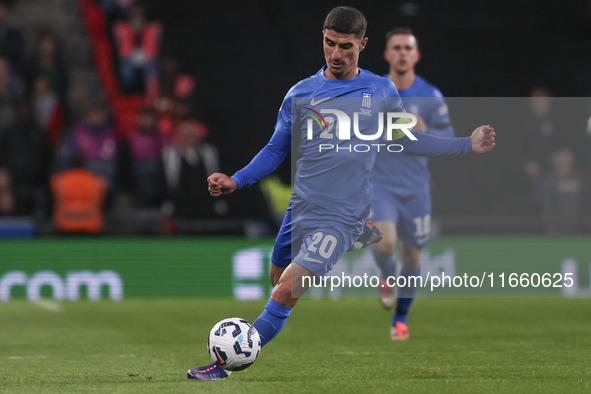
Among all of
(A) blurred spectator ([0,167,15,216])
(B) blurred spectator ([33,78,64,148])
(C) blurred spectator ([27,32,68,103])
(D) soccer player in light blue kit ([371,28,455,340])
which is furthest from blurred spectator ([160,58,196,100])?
(D) soccer player in light blue kit ([371,28,455,340])

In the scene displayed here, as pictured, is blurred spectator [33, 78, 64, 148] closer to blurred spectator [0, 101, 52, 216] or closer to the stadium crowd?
the stadium crowd

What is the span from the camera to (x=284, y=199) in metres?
13.7

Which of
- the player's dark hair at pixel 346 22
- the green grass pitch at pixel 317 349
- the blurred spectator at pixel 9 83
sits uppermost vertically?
the blurred spectator at pixel 9 83

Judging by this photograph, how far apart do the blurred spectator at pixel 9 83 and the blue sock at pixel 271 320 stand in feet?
33.1

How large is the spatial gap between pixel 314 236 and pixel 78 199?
7.94 meters

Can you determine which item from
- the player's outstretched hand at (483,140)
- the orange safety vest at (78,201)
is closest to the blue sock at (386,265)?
the player's outstretched hand at (483,140)

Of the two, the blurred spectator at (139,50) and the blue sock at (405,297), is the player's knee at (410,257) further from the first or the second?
the blurred spectator at (139,50)

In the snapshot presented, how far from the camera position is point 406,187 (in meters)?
7.98

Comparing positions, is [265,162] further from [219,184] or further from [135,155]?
[135,155]

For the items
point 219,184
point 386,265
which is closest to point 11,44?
point 386,265

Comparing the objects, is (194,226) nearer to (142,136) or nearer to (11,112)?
(142,136)

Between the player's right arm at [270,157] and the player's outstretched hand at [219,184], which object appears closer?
the player's outstretched hand at [219,184]

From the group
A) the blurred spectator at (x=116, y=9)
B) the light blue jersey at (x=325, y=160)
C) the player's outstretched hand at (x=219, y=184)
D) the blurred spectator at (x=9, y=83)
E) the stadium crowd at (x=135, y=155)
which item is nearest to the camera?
the player's outstretched hand at (x=219, y=184)

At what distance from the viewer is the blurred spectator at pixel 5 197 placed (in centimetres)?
1299
